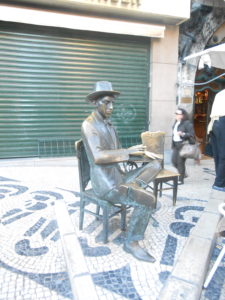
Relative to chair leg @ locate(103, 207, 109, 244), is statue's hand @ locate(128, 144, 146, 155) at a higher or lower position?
higher

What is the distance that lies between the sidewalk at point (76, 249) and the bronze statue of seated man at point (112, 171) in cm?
25

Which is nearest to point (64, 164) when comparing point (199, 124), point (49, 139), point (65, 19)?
point (49, 139)

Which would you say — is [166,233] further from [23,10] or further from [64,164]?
[23,10]

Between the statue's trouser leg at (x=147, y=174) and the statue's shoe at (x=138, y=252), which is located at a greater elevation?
the statue's trouser leg at (x=147, y=174)

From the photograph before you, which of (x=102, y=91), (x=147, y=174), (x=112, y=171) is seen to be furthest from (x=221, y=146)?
(x=102, y=91)

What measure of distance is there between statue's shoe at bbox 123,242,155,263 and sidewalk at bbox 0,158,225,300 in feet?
0.20

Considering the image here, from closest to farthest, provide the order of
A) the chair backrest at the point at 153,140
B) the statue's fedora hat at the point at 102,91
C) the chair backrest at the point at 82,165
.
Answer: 1. the statue's fedora hat at the point at 102,91
2. the chair backrest at the point at 82,165
3. the chair backrest at the point at 153,140

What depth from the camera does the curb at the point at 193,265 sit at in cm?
211

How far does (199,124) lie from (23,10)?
321 inches

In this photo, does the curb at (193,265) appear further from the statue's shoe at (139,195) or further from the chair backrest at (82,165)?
the chair backrest at (82,165)

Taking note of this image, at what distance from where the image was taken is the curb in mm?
2105

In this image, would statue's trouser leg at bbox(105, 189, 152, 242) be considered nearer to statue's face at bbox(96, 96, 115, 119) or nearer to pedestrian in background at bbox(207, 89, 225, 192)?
statue's face at bbox(96, 96, 115, 119)

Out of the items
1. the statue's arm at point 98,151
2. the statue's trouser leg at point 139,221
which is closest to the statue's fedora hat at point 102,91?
the statue's arm at point 98,151

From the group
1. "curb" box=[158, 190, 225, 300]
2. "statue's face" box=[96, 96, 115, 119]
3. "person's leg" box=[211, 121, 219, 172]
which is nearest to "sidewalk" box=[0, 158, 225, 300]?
"curb" box=[158, 190, 225, 300]
